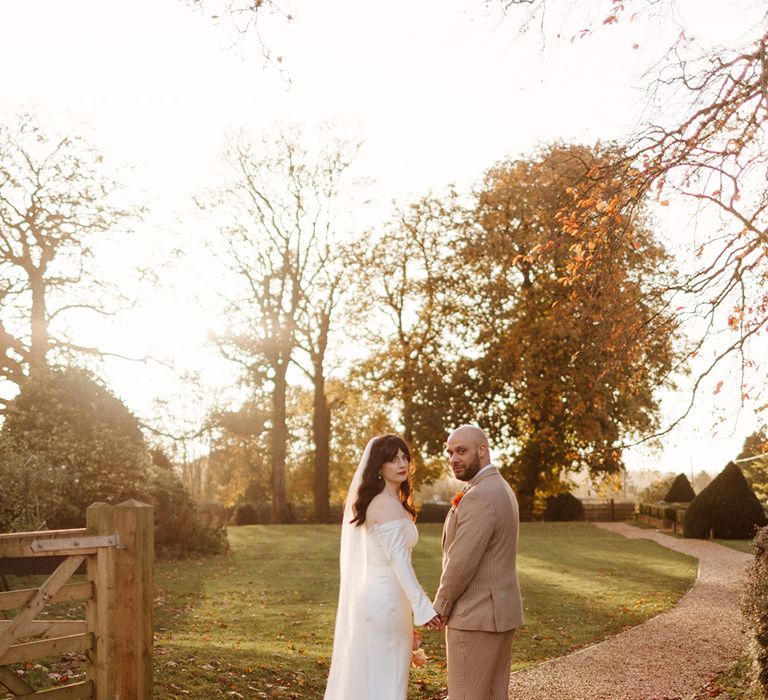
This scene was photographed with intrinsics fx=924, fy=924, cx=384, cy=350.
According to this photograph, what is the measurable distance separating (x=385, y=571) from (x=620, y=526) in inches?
1273

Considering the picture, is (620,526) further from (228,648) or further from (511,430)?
(228,648)

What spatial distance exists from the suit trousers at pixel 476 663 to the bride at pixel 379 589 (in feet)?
0.68

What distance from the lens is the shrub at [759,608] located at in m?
7.96

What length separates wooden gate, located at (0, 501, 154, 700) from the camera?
19.9ft

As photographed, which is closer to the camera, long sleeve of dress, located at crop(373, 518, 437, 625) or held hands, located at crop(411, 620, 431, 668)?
long sleeve of dress, located at crop(373, 518, 437, 625)

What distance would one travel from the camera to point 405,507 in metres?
6.04

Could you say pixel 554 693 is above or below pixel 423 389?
below

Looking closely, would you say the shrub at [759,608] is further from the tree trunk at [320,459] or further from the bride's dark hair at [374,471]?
the tree trunk at [320,459]

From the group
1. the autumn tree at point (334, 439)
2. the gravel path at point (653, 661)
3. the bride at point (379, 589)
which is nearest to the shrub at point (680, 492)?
the autumn tree at point (334, 439)

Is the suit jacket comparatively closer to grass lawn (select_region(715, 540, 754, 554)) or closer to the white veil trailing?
the white veil trailing

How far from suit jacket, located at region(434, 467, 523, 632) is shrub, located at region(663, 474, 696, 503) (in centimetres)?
3607

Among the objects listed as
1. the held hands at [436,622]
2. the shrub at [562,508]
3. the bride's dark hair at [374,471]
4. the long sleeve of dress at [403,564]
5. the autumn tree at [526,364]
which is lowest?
the shrub at [562,508]

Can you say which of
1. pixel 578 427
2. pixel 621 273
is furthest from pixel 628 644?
pixel 578 427

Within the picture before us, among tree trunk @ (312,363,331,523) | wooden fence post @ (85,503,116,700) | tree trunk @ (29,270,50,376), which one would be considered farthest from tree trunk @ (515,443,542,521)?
wooden fence post @ (85,503,116,700)
